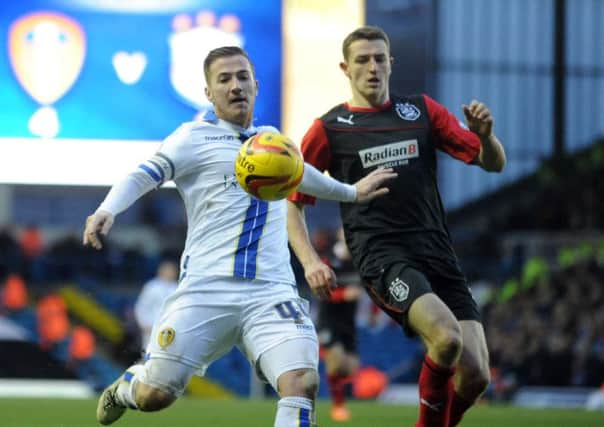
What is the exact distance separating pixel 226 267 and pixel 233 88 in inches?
32.7

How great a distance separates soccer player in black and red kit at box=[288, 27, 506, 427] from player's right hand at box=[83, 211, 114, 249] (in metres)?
1.21

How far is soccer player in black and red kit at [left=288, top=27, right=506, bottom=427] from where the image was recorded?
669cm

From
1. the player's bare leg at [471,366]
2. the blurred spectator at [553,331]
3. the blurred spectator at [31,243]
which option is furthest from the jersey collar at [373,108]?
the blurred spectator at [31,243]

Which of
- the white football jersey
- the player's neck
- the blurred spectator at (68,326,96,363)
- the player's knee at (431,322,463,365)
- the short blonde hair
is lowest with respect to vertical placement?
the blurred spectator at (68,326,96,363)

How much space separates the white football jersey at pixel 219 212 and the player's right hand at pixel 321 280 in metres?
0.17

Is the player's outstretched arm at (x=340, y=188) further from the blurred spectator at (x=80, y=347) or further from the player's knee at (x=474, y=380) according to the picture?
the blurred spectator at (x=80, y=347)

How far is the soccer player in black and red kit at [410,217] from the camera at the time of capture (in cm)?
669

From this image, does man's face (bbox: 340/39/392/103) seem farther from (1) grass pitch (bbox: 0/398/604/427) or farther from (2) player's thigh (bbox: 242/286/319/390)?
(1) grass pitch (bbox: 0/398/604/427)

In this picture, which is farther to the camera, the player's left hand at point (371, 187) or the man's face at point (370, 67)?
the man's face at point (370, 67)

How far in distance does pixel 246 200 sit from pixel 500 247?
17.9 m

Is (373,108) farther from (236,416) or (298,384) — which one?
(236,416)

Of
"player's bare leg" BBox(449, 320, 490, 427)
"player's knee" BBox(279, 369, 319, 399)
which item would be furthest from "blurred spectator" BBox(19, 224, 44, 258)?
"player's knee" BBox(279, 369, 319, 399)

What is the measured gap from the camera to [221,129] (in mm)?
6312

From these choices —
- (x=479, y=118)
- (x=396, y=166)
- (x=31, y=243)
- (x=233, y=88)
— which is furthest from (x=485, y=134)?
(x=31, y=243)
